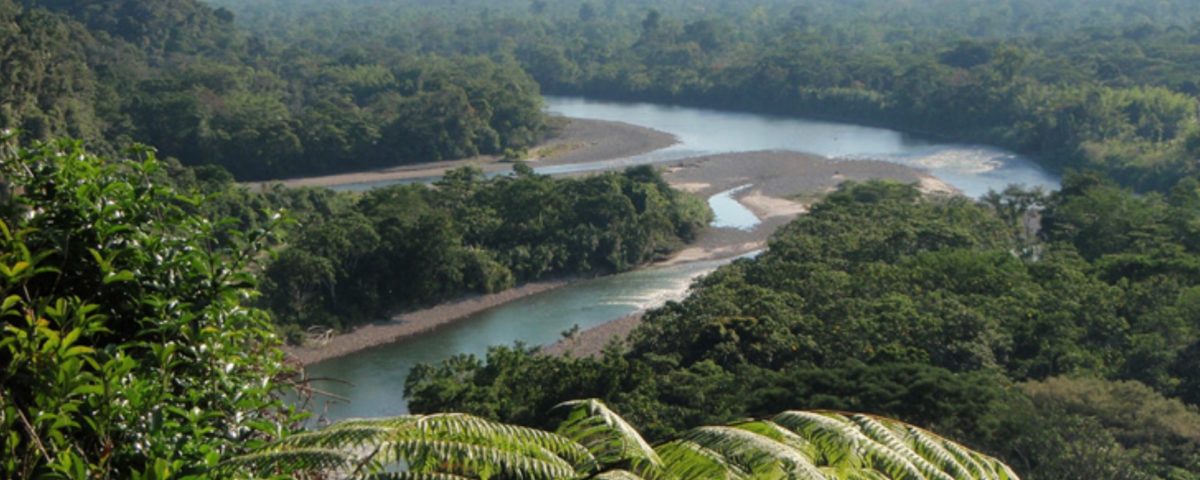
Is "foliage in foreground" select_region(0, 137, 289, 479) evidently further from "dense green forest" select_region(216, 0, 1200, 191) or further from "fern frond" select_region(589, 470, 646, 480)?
"dense green forest" select_region(216, 0, 1200, 191)

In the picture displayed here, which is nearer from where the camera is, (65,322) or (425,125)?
(65,322)

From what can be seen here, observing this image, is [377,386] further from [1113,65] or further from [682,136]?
[1113,65]

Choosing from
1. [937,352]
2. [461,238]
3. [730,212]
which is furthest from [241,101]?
[937,352]

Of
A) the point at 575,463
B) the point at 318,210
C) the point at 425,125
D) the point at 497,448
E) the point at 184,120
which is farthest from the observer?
the point at 425,125

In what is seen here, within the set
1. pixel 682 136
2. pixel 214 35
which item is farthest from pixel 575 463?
pixel 214 35

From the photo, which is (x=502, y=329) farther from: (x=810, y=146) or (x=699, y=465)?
(x=810, y=146)

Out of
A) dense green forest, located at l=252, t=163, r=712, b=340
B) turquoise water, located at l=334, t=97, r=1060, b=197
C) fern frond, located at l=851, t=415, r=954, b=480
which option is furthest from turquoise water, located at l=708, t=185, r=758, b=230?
fern frond, located at l=851, t=415, r=954, b=480

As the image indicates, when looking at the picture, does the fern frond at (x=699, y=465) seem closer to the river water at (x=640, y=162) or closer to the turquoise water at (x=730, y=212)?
the river water at (x=640, y=162)
